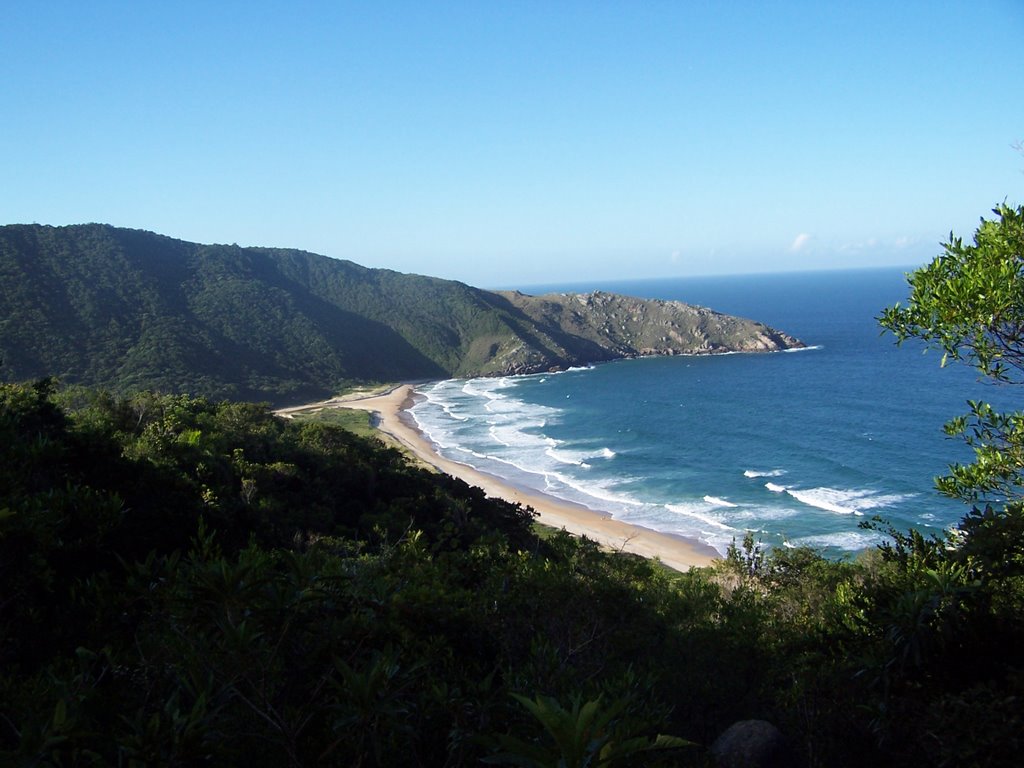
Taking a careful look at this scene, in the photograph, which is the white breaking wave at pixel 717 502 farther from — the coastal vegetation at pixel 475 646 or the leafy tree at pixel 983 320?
the leafy tree at pixel 983 320

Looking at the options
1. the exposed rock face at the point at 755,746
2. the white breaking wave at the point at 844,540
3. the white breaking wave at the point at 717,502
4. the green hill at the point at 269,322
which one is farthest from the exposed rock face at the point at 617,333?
the exposed rock face at the point at 755,746

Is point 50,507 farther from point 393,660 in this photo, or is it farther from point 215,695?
point 393,660

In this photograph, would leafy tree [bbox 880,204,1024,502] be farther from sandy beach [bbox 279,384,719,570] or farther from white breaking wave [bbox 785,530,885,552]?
white breaking wave [bbox 785,530,885,552]

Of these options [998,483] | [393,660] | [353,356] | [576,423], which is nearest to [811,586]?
[998,483]

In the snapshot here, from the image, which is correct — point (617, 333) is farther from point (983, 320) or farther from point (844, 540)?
point (983, 320)

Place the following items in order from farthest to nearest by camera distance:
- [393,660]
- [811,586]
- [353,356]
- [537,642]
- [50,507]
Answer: [353,356], [811,586], [537,642], [50,507], [393,660]

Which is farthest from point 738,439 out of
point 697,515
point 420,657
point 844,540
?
point 420,657
